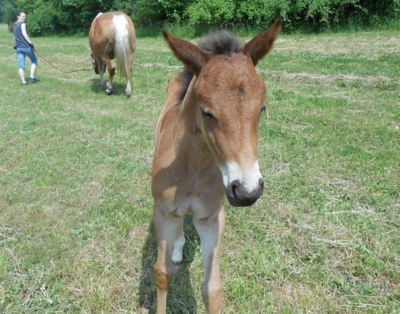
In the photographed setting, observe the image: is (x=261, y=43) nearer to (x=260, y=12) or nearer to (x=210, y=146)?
(x=210, y=146)

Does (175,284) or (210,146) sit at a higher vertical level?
(210,146)

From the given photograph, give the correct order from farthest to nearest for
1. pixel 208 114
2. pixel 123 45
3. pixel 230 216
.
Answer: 1. pixel 123 45
2. pixel 230 216
3. pixel 208 114

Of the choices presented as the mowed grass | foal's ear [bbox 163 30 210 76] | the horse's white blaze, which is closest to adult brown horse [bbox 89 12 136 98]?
the mowed grass

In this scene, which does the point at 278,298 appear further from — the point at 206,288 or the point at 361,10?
the point at 361,10

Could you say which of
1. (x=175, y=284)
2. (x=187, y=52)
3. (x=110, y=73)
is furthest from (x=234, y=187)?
(x=110, y=73)

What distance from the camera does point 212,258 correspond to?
2096mm

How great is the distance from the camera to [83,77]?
10.0 m

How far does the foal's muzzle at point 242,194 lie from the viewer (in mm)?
1354

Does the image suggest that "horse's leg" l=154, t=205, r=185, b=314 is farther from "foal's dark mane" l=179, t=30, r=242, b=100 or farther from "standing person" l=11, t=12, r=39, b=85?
"standing person" l=11, t=12, r=39, b=85

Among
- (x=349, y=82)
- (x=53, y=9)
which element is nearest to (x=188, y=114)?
(x=349, y=82)

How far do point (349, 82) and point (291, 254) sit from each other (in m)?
5.49

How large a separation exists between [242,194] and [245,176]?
0.08 m

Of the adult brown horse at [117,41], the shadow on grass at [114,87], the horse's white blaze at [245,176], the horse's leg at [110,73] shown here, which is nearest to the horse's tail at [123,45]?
the adult brown horse at [117,41]

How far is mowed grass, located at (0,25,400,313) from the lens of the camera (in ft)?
7.71
